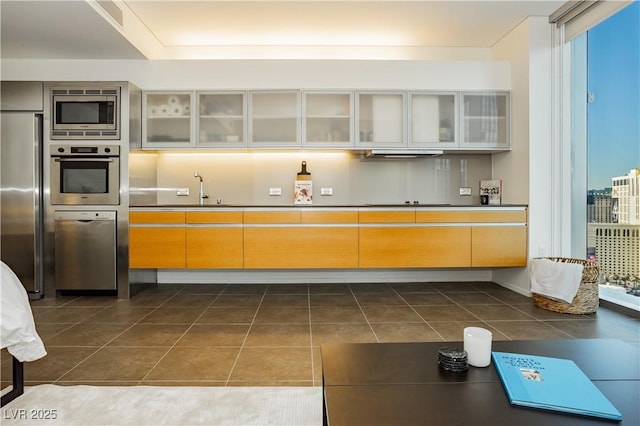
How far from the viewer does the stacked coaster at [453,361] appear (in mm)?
1052

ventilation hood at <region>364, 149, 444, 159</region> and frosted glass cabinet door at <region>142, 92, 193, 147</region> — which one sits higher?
frosted glass cabinet door at <region>142, 92, 193, 147</region>

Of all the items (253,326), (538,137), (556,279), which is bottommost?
(253,326)

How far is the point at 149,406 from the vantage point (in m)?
1.58

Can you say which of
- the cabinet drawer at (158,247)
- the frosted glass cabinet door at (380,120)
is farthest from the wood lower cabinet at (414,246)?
the cabinet drawer at (158,247)

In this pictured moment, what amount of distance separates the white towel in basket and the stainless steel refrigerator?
15.3ft

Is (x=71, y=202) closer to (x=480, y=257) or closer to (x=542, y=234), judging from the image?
(x=480, y=257)

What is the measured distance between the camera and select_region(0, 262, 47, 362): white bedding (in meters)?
1.38

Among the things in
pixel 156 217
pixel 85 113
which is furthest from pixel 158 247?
pixel 85 113

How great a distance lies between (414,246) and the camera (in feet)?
12.0

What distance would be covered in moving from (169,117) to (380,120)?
2265 mm

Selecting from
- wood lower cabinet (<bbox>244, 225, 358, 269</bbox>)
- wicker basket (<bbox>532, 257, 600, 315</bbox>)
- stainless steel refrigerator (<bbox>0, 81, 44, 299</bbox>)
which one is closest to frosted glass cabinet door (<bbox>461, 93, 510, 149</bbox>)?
wicker basket (<bbox>532, 257, 600, 315</bbox>)

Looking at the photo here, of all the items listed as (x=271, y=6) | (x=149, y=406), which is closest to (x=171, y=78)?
(x=271, y=6)

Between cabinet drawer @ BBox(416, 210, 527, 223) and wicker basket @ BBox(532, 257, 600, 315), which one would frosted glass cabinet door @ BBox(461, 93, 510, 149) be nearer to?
cabinet drawer @ BBox(416, 210, 527, 223)

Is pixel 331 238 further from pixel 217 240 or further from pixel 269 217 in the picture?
pixel 217 240
